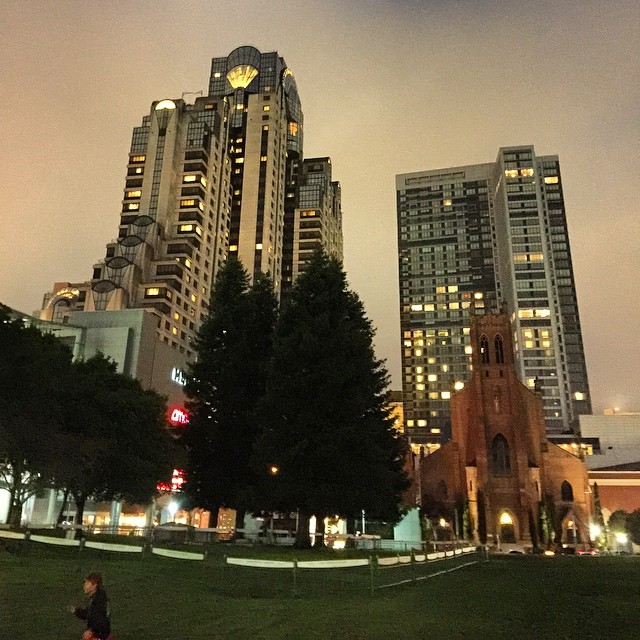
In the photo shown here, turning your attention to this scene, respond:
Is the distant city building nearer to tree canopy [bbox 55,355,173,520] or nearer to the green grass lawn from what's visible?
tree canopy [bbox 55,355,173,520]

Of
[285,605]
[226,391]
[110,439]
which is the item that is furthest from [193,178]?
[285,605]

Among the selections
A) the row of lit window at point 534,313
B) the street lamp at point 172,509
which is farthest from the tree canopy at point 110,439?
the row of lit window at point 534,313

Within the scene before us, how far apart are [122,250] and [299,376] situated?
255 feet

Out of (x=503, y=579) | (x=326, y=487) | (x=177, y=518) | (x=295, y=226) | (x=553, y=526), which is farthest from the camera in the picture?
(x=295, y=226)

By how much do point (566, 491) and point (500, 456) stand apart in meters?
8.99

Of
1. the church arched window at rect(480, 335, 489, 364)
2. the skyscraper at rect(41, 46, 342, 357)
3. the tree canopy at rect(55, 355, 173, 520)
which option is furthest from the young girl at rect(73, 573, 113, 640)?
the skyscraper at rect(41, 46, 342, 357)

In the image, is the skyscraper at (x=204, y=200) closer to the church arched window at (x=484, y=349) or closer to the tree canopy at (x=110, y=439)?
the church arched window at (x=484, y=349)

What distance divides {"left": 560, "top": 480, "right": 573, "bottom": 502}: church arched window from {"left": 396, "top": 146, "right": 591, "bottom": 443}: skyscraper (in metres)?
65.4

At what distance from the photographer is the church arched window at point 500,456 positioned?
69062 mm

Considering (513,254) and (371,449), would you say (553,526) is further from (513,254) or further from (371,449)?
(513,254)

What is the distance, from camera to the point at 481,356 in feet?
243

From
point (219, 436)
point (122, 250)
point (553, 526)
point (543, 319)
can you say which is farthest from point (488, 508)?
point (543, 319)

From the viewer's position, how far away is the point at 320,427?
2733cm

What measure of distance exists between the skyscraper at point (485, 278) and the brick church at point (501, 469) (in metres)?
66.2
